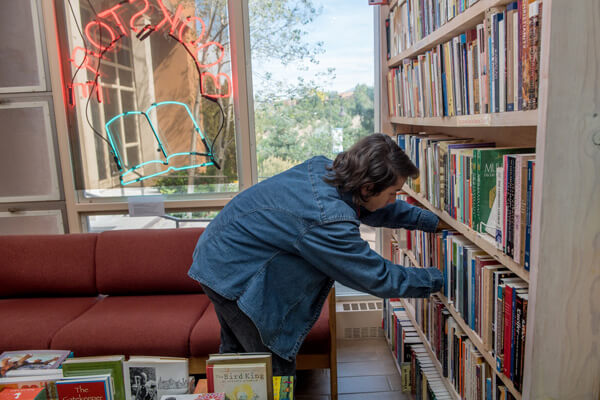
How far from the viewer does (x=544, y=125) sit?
88 cm

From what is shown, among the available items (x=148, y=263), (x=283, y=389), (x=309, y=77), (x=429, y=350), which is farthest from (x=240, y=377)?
(x=309, y=77)

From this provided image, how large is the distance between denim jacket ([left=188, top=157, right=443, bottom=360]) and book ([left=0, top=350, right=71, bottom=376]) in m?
0.47

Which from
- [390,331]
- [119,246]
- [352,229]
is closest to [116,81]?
[119,246]

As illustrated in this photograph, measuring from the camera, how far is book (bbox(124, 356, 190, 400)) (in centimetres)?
110

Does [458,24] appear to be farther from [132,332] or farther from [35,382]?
[132,332]

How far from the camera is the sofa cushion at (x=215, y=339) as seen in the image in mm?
2066

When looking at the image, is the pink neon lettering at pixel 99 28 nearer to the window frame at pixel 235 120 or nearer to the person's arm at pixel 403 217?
the window frame at pixel 235 120

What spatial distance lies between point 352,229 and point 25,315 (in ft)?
6.50

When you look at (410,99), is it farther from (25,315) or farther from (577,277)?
(25,315)

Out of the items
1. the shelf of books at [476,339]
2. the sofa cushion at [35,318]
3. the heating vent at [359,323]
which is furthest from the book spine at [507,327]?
the sofa cushion at [35,318]

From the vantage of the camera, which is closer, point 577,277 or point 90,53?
point 577,277

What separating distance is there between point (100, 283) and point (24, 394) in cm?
164

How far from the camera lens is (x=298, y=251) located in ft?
4.51

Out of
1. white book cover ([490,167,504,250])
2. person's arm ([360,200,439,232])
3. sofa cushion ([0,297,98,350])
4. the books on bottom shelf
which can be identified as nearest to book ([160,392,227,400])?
the books on bottom shelf
